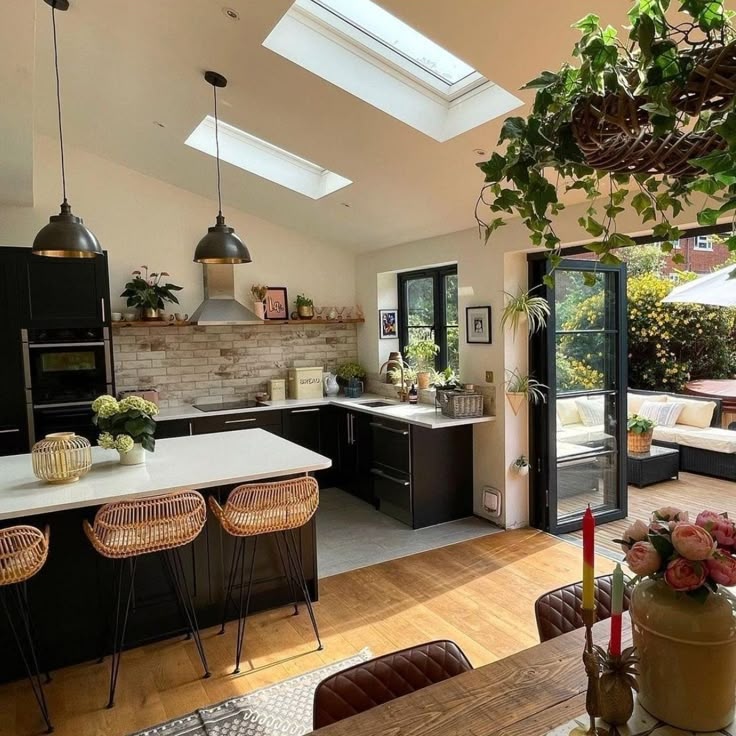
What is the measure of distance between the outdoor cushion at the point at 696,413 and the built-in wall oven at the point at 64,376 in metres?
5.96

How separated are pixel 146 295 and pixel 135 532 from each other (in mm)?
2977

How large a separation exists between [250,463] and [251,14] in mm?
2172

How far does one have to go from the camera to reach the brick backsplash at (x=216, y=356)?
5.37 metres

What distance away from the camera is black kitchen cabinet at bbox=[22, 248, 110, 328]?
A: 439cm

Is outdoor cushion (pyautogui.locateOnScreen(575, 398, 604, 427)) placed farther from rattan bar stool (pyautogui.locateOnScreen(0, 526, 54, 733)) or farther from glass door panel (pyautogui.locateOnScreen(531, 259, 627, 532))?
rattan bar stool (pyautogui.locateOnScreen(0, 526, 54, 733))

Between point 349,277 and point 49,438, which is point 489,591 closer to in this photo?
point 49,438

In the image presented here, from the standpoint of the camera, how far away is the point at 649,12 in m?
0.74

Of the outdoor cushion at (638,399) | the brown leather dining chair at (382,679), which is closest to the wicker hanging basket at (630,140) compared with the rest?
the brown leather dining chair at (382,679)

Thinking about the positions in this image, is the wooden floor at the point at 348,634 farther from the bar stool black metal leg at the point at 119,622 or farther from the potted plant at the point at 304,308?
the potted plant at the point at 304,308

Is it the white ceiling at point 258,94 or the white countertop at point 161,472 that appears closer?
the white ceiling at point 258,94

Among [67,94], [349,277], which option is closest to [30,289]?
[67,94]

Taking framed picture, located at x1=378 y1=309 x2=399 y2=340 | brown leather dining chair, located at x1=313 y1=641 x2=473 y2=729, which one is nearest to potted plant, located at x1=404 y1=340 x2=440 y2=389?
framed picture, located at x1=378 y1=309 x2=399 y2=340

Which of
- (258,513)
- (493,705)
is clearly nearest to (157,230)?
(258,513)

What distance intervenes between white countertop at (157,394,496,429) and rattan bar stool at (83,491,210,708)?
6.87ft
